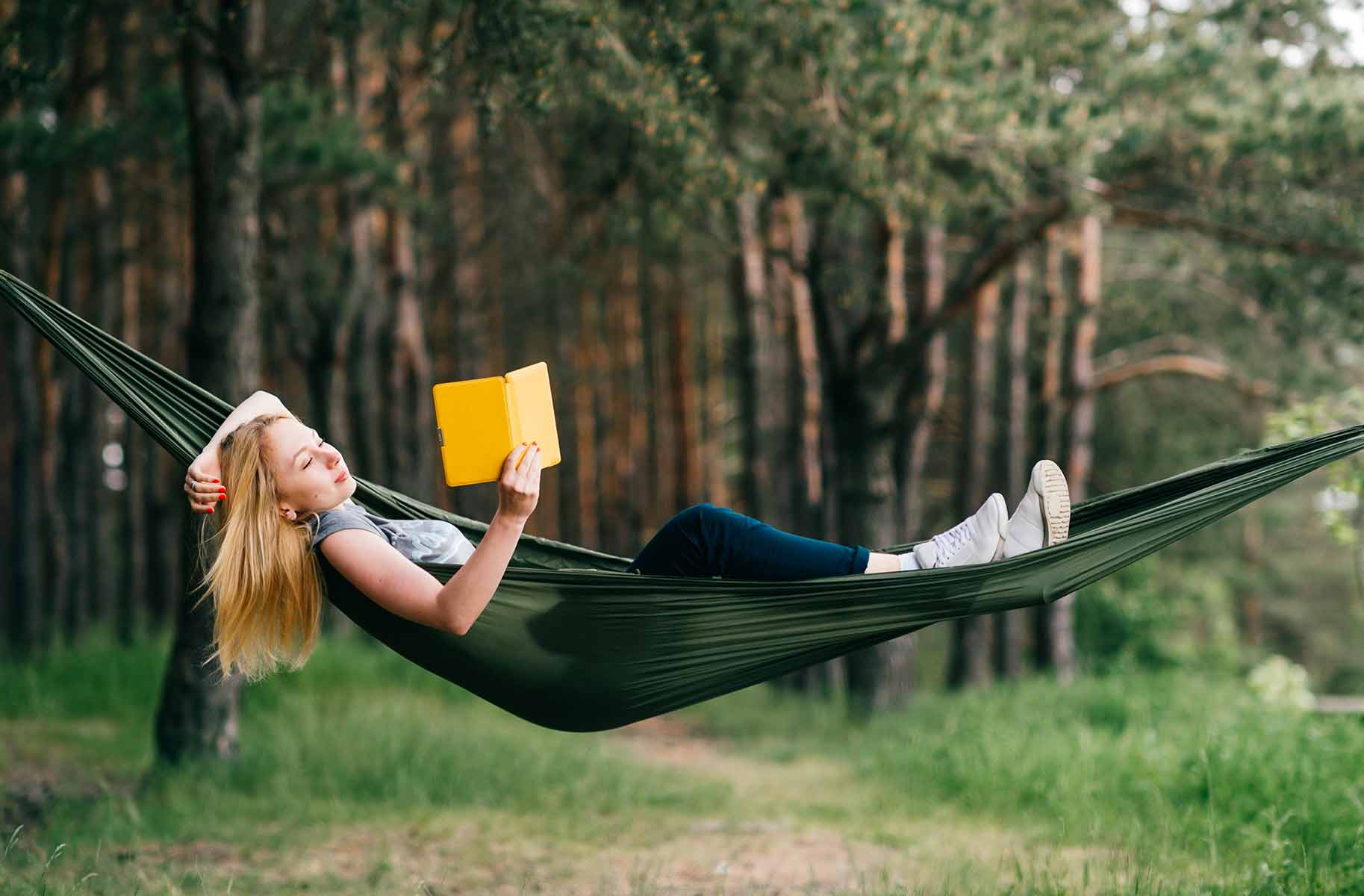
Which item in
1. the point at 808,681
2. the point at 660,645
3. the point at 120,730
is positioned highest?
the point at 660,645

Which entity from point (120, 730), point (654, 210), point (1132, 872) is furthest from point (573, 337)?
point (1132, 872)

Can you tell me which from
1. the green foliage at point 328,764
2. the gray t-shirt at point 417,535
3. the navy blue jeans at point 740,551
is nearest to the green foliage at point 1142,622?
the green foliage at point 328,764

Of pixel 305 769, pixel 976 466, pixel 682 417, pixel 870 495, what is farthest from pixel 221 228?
pixel 682 417

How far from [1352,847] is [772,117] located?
156 inches

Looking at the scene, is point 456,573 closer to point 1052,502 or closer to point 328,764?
point 1052,502

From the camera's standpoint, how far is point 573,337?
14977 millimetres

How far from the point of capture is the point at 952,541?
270cm

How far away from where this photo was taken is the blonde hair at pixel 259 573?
2.37m

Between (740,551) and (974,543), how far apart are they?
1.67 ft

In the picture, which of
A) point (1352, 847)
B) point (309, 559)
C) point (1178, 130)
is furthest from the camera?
point (1178, 130)

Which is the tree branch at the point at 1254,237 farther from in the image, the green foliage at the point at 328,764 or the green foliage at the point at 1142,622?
the green foliage at the point at 1142,622

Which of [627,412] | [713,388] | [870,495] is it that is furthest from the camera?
[627,412]

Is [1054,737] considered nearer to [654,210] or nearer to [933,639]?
[654,210]

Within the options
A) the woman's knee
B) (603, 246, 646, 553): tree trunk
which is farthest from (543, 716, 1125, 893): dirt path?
(603, 246, 646, 553): tree trunk
